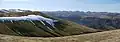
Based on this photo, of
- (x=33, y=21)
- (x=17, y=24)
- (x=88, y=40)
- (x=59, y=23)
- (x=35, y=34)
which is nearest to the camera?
(x=88, y=40)

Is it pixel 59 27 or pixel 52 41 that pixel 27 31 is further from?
pixel 52 41

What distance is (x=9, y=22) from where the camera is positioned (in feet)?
374

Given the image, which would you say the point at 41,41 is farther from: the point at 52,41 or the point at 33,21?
the point at 33,21

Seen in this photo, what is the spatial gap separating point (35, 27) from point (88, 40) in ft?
205

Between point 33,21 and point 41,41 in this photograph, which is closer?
point 41,41

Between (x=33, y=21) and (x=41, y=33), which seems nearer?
(x=41, y=33)

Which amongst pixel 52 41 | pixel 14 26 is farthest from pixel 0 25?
pixel 52 41

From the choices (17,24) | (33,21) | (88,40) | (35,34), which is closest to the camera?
(88,40)

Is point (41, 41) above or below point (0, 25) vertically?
above

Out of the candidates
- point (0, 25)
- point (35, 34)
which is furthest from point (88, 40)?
point (0, 25)

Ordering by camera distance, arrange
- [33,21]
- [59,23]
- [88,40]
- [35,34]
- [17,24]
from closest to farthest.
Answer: [88,40], [35,34], [17,24], [33,21], [59,23]

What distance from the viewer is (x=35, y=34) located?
104 meters

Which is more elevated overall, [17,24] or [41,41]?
[41,41]

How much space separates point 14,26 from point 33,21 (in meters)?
14.8
